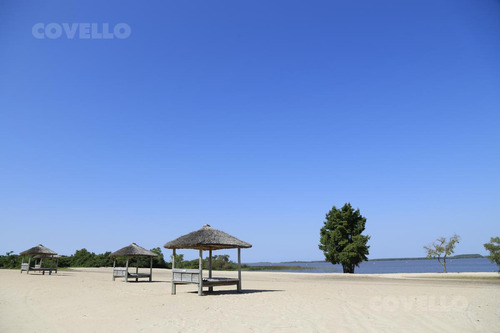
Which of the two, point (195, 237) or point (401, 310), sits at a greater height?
point (195, 237)

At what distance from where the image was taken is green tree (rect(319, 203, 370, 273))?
3388 cm

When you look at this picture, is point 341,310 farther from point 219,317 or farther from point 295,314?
point 219,317

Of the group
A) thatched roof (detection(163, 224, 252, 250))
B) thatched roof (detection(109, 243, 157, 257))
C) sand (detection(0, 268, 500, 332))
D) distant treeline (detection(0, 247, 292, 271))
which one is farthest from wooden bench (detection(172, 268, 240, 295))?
distant treeline (detection(0, 247, 292, 271))

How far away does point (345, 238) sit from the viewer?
35.1m

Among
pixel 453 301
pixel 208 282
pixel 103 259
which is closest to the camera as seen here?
pixel 453 301

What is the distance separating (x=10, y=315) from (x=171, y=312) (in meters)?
4.34

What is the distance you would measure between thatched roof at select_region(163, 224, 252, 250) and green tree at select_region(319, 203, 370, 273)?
809 inches

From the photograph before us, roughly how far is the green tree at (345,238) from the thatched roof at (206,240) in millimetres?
20541

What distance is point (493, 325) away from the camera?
782 cm

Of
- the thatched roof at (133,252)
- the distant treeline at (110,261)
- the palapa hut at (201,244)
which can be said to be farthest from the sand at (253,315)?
the distant treeline at (110,261)

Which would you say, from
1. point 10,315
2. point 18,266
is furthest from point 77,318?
point 18,266

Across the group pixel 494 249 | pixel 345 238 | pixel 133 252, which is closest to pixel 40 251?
pixel 133 252

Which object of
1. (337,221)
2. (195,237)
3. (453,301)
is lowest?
(453,301)

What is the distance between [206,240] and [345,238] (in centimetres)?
2345
